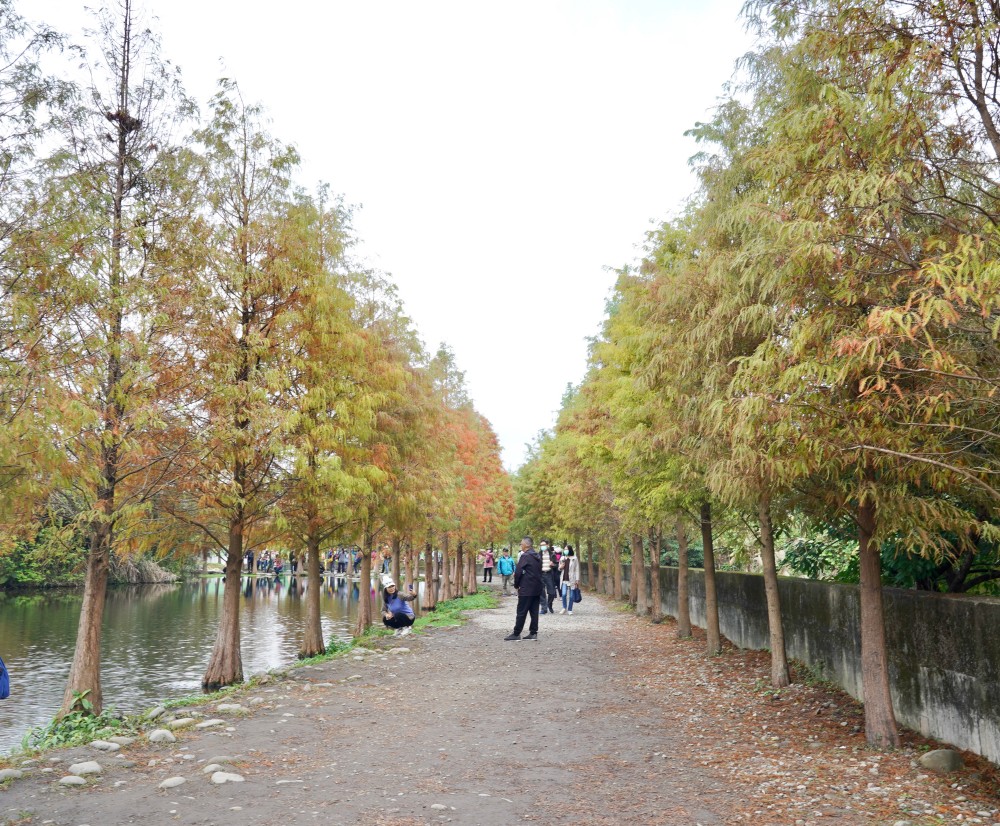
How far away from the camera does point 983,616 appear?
21.4 feet

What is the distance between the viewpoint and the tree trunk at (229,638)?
14.4m

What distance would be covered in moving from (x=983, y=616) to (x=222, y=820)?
20.1 ft

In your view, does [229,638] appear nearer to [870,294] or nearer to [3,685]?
[3,685]

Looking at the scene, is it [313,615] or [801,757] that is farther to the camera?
[313,615]

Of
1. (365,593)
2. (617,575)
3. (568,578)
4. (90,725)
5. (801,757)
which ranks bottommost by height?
(90,725)

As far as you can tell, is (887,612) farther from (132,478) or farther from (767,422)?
(132,478)

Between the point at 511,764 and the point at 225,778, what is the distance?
234 cm

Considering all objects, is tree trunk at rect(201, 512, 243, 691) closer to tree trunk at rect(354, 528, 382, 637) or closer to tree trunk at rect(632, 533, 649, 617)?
tree trunk at rect(354, 528, 382, 637)

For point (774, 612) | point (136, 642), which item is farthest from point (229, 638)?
point (136, 642)

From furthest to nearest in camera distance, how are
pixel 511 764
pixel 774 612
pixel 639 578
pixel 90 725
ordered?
1. pixel 639 578
2. pixel 774 612
3. pixel 90 725
4. pixel 511 764

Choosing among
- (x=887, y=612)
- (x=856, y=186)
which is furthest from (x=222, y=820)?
(x=887, y=612)

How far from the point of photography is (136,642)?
2422 centimetres

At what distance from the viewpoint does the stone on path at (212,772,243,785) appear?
19.6 ft

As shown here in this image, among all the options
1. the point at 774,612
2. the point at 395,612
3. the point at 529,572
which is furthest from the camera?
the point at 395,612
